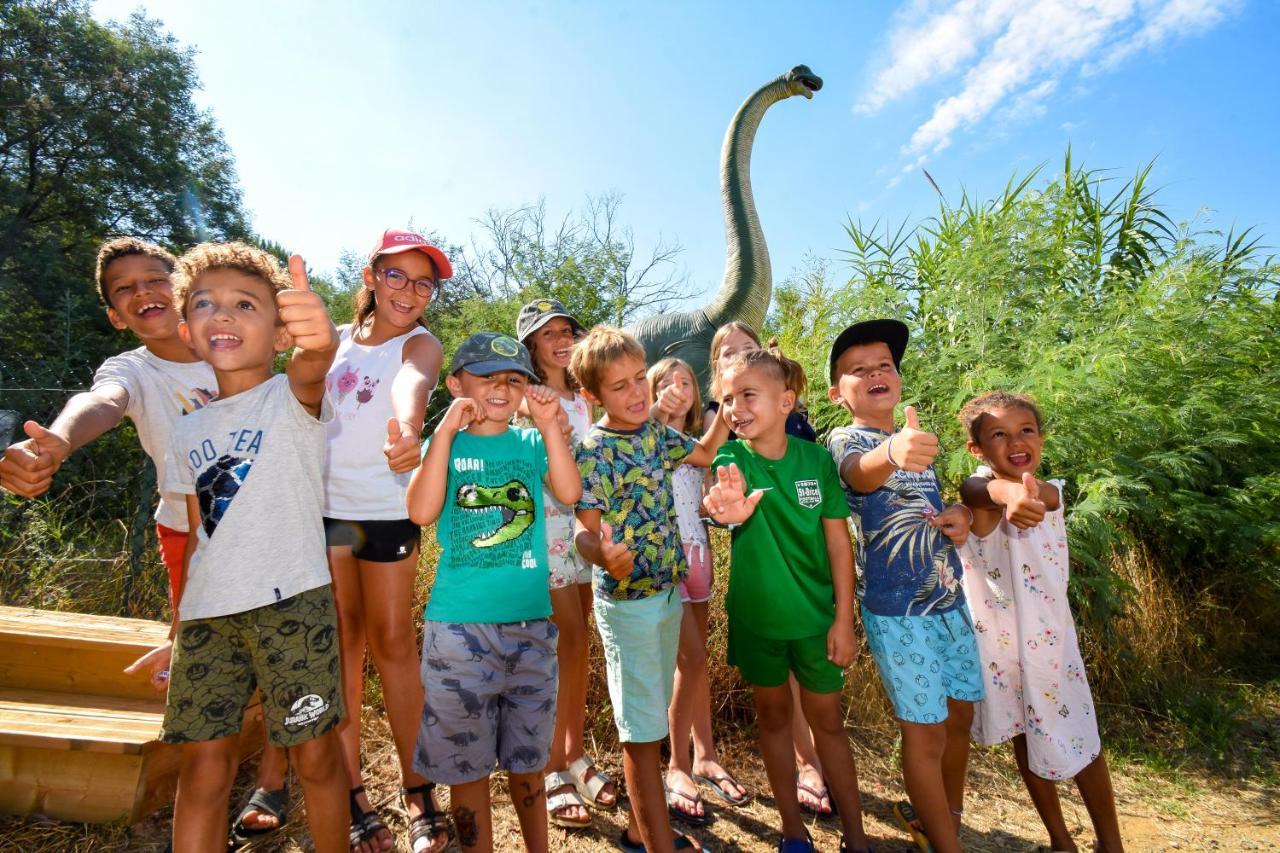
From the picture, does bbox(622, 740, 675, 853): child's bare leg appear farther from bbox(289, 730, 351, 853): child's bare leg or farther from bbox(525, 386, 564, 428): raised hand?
bbox(525, 386, 564, 428): raised hand

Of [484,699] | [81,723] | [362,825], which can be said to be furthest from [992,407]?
[81,723]

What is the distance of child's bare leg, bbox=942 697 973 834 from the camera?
2.05 m

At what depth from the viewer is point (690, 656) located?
2375 mm

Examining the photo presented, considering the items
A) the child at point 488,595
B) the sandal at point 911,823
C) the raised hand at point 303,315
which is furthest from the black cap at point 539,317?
the sandal at point 911,823

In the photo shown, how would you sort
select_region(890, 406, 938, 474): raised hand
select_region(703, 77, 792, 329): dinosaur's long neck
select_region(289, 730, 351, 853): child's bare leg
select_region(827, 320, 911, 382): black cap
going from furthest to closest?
select_region(703, 77, 792, 329): dinosaur's long neck, select_region(827, 320, 911, 382): black cap, select_region(890, 406, 938, 474): raised hand, select_region(289, 730, 351, 853): child's bare leg

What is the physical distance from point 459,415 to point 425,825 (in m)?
1.31

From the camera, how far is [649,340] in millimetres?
4281

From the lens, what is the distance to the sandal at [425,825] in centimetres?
203

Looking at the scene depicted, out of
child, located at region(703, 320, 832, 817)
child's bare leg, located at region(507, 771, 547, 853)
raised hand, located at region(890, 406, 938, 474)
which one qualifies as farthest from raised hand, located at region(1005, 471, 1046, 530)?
child's bare leg, located at region(507, 771, 547, 853)

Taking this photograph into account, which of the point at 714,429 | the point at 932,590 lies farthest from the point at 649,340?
the point at 932,590

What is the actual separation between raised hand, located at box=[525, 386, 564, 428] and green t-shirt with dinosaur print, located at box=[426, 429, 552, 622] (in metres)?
0.17

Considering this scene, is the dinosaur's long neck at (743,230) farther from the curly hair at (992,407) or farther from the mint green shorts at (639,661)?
the mint green shorts at (639,661)

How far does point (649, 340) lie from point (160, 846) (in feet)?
10.7

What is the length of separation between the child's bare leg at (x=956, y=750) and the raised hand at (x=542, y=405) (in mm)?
1456
